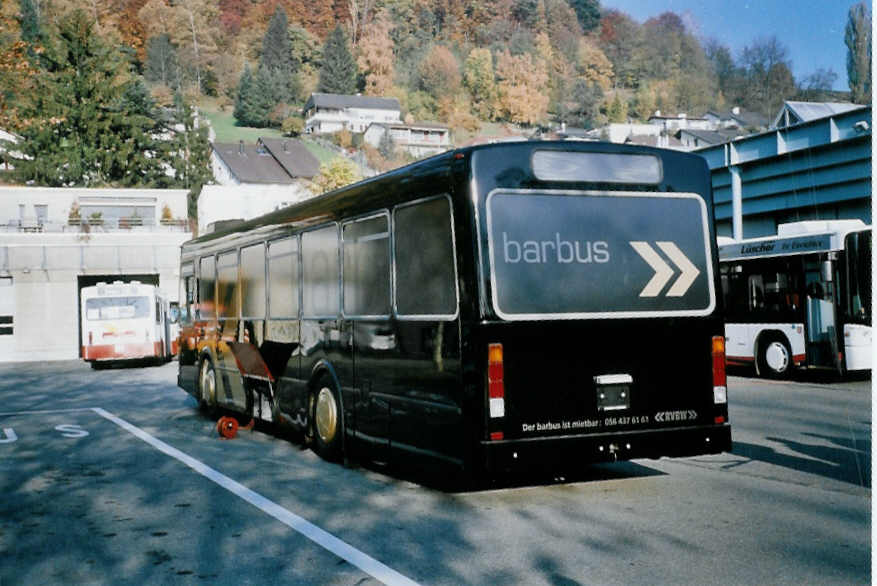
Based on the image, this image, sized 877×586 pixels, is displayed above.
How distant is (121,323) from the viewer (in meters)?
33.5

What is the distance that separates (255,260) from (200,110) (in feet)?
283

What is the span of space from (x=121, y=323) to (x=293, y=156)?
198 feet

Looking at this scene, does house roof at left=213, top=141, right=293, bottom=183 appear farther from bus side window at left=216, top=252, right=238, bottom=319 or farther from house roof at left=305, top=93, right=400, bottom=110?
bus side window at left=216, top=252, right=238, bottom=319

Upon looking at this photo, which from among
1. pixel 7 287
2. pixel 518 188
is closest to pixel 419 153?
pixel 7 287

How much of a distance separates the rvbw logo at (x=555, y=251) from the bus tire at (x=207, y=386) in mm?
8668

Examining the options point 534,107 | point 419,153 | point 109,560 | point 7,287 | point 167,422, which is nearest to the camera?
point 109,560

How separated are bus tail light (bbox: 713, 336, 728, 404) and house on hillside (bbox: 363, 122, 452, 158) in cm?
9701

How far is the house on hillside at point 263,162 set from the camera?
8494 centimetres

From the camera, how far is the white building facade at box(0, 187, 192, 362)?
47.8 metres

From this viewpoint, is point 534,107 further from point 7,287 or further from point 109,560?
point 109,560

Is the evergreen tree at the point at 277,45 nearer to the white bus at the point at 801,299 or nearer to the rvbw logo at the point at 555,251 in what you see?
the white bus at the point at 801,299

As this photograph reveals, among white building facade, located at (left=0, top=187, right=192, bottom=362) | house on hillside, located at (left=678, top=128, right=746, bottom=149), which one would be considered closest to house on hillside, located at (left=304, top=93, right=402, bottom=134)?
house on hillside, located at (left=678, top=128, right=746, bottom=149)

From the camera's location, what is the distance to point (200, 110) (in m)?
94.6

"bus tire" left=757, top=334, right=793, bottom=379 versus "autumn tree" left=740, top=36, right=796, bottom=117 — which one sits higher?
"autumn tree" left=740, top=36, right=796, bottom=117
